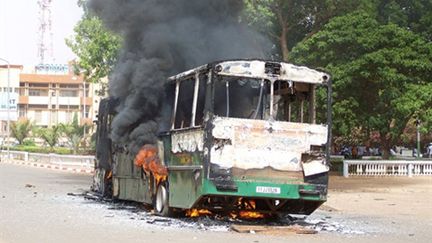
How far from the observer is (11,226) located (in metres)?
11.8

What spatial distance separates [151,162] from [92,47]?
20.7m

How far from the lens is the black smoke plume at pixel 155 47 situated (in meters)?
14.8

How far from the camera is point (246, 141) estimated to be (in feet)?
39.5

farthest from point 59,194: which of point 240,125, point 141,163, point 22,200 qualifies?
point 240,125

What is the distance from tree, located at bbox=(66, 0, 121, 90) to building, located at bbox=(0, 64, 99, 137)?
67.8 metres

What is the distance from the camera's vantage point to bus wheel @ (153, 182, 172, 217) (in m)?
13.6

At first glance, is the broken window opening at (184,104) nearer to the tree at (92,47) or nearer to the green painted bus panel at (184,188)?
the green painted bus panel at (184,188)

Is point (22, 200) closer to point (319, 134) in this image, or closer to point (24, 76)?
point (319, 134)

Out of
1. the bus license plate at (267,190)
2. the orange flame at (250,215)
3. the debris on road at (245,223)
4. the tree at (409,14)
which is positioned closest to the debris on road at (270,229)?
the debris on road at (245,223)

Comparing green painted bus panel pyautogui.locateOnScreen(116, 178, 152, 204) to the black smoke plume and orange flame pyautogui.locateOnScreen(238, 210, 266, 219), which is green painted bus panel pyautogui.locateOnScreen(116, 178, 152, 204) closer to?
the black smoke plume

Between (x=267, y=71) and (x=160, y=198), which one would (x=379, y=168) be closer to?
(x=160, y=198)

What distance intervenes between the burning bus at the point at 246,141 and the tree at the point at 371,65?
14193 millimetres

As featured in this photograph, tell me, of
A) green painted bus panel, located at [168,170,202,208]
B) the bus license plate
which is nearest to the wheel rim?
green painted bus panel, located at [168,170,202,208]

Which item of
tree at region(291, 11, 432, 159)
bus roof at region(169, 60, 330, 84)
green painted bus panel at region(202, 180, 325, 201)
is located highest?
tree at region(291, 11, 432, 159)
